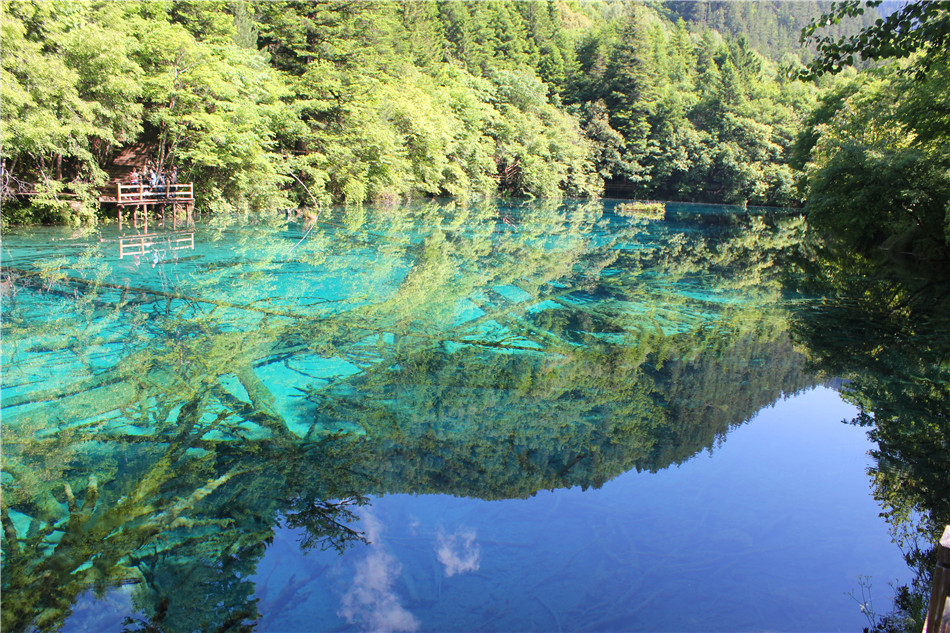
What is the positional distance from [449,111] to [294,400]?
110ft

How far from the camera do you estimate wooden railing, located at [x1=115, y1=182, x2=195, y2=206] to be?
1900cm

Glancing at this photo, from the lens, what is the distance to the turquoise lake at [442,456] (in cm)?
398

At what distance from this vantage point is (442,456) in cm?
575

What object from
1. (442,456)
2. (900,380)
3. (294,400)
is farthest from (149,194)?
(900,380)

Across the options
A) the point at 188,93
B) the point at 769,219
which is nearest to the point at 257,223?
the point at 188,93

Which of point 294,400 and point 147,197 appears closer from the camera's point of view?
point 294,400

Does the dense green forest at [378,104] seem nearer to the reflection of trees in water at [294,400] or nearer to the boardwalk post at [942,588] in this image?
the reflection of trees in water at [294,400]

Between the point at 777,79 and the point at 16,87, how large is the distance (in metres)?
67.7

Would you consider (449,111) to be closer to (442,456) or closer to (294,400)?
(294,400)

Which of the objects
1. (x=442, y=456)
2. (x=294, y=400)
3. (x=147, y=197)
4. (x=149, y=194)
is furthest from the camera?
(x=147, y=197)

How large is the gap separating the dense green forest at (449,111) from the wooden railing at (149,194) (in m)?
1.00

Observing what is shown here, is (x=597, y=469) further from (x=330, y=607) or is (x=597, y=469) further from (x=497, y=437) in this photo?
(x=330, y=607)

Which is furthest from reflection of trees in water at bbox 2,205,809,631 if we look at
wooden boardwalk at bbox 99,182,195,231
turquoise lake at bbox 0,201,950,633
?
wooden boardwalk at bbox 99,182,195,231

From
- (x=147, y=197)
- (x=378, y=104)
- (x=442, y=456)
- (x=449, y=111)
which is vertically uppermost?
(x=449, y=111)
